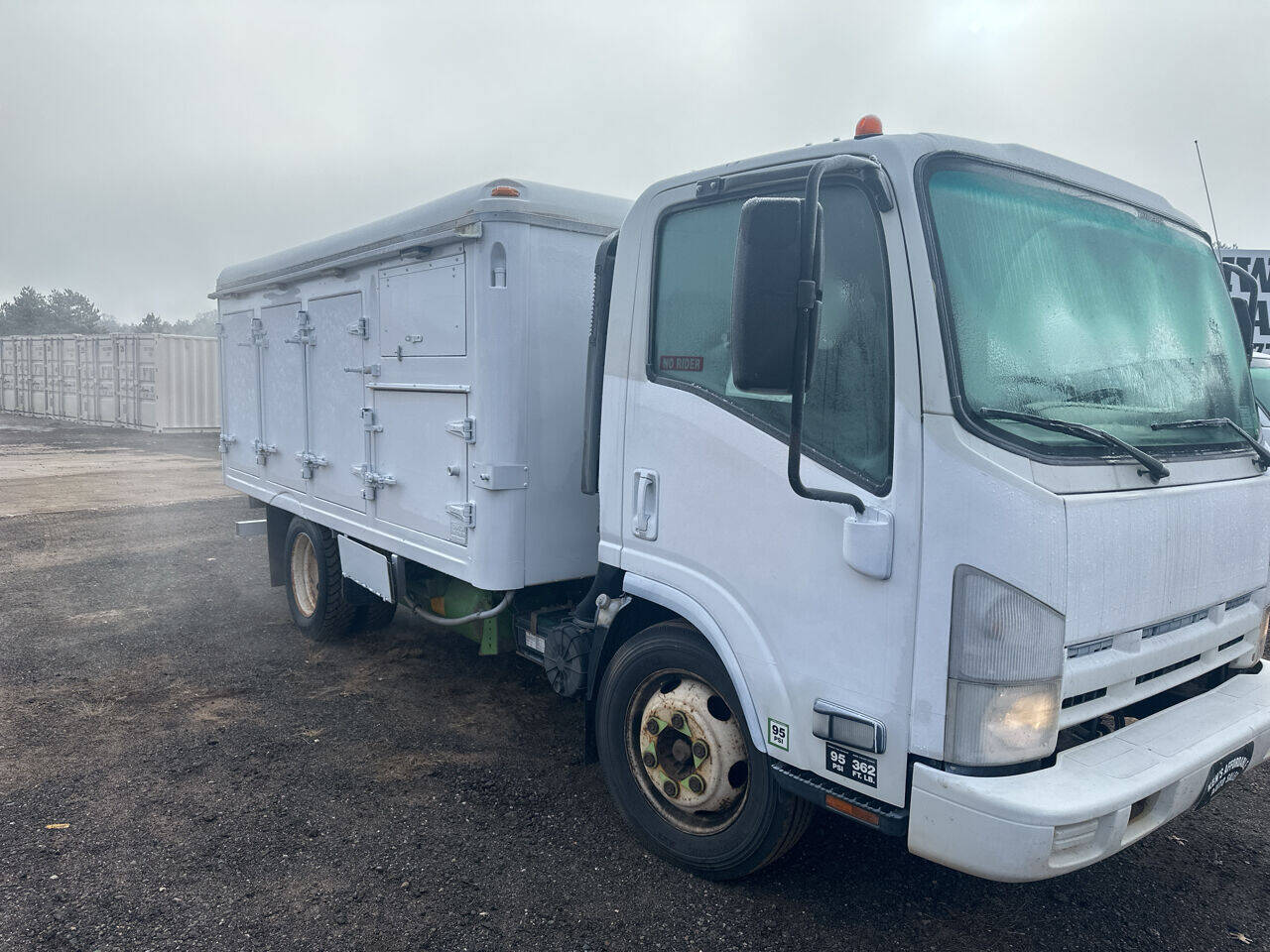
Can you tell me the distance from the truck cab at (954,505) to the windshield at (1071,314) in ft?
0.03

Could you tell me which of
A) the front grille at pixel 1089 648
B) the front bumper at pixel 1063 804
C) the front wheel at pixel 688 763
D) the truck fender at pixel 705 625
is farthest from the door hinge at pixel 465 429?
the front grille at pixel 1089 648

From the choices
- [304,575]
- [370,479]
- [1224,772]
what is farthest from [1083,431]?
[304,575]

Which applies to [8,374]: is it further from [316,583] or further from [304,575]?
[316,583]

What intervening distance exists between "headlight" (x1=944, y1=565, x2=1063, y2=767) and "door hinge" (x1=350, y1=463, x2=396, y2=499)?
331 centimetres

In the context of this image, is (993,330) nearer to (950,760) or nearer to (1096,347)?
(1096,347)

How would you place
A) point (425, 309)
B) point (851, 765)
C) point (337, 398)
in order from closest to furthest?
1. point (851, 765)
2. point (425, 309)
3. point (337, 398)

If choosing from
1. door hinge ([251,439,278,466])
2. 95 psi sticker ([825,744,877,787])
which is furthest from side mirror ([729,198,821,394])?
door hinge ([251,439,278,466])

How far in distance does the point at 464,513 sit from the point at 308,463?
2.18 metres

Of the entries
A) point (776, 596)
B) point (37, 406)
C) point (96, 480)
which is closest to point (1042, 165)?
point (776, 596)

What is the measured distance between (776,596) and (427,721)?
9.08 ft

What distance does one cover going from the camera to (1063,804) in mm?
2393

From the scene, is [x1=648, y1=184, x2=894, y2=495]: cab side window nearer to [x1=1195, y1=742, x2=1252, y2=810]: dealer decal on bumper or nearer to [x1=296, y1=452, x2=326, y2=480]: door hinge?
[x1=1195, y1=742, x2=1252, y2=810]: dealer decal on bumper

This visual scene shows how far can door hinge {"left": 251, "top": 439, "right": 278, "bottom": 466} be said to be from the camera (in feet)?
21.7

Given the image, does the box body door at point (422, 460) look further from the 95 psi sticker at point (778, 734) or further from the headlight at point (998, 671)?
the headlight at point (998, 671)
